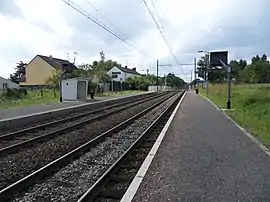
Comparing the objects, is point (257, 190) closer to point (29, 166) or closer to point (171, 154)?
point (171, 154)

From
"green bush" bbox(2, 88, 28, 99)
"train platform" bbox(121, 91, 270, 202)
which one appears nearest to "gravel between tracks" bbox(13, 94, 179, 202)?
"train platform" bbox(121, 91, 270, 202)

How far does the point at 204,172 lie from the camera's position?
7.41 m

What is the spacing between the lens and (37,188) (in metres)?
6.71

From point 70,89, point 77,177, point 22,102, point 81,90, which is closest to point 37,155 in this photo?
point 77,177

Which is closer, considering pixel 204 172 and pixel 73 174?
pixel 204 172

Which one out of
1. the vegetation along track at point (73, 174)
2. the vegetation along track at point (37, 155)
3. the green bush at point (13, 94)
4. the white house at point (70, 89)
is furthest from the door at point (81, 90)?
the vegetation along track at point (73, 174)

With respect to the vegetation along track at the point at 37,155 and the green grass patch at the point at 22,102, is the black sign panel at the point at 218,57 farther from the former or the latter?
the vegetation along track at the point at 37,155

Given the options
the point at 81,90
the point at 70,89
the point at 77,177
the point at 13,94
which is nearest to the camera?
the point at 77,177

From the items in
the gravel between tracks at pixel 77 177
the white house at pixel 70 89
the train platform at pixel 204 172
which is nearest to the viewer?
the train platform at pixel 204 172

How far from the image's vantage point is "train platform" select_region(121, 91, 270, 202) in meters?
5.91

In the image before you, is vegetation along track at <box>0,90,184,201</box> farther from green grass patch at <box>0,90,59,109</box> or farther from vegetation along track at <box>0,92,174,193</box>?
green grass patch at <box>0,90,59,109</box>

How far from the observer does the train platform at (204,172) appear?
591 cm

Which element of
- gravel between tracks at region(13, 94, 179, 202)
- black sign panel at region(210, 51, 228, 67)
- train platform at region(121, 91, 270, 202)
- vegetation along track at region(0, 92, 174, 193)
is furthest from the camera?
black sign panel at region(210, 51, 228, 67)

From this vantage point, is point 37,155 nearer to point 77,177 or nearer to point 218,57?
point 77,177
